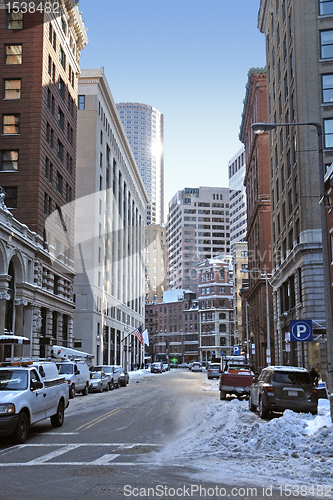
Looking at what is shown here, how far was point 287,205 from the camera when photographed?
48844 mm

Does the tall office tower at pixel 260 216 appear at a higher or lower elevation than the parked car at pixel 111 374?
higher

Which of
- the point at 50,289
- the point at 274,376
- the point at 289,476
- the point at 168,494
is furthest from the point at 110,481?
the point at 50,289

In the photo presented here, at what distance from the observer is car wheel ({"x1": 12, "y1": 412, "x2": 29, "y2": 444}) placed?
13712mm

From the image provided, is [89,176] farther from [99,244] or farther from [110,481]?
[110,481]

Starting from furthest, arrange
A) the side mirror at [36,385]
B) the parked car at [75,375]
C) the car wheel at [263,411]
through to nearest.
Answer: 1. the parked car at [75,375]
2. the car wheel at [263,411]
3. the side mirror at [36,385]

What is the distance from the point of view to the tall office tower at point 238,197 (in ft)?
577

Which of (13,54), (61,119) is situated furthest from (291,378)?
(61,119)

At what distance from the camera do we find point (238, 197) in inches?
7200

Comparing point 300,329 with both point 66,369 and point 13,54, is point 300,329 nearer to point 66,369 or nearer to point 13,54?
point 66,369

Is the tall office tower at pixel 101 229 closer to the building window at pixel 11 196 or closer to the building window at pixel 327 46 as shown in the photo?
the building window at pixel 11 196

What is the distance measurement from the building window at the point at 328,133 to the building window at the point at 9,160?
79.2ft

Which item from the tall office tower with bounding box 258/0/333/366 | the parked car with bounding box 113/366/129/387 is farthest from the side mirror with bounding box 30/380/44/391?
the parked car with bounding box 113/366/129/387

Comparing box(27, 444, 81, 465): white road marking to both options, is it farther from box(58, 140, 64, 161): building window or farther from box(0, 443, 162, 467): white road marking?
box(58, 140, 64, 161): building window

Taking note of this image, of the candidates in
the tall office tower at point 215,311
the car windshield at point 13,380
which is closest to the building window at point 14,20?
the car windshield at point 13,380
